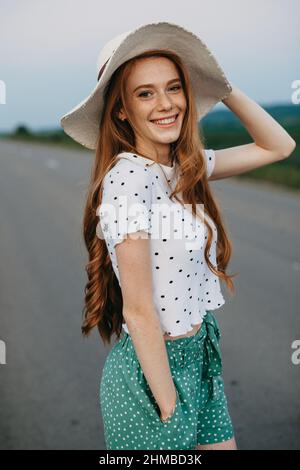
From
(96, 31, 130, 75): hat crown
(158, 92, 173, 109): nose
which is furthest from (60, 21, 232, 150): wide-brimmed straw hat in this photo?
(158, 92, 173, 109): nose

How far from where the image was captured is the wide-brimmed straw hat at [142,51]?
174cm

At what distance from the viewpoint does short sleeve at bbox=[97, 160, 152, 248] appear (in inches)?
64.6

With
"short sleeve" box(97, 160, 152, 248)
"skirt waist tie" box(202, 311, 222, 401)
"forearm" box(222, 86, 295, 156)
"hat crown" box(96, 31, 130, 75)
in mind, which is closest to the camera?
"short sleeve" box(97, 160, 152, 248)

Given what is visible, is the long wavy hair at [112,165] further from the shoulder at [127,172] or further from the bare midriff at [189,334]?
the bare midriff at [189,334]

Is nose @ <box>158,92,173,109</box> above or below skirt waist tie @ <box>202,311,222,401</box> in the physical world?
above

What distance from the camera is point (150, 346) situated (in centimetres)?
169

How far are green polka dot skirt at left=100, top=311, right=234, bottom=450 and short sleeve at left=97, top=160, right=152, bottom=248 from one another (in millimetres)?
364

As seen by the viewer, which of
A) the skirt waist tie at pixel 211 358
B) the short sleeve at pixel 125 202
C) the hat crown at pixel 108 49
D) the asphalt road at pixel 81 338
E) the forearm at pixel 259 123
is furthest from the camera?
the asphalt road at pixel 81 338

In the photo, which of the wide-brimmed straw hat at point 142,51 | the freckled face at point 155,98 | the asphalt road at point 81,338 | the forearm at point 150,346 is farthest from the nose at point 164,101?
the forearm at point 150,346

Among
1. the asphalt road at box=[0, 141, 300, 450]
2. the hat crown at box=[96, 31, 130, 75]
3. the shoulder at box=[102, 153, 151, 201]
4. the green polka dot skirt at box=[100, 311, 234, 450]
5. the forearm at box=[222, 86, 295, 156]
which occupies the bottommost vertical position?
the asphalt road at box=[0, 141, 300, 450]

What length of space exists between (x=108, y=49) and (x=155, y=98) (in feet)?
0.64

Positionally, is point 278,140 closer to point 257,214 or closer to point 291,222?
point 291,222

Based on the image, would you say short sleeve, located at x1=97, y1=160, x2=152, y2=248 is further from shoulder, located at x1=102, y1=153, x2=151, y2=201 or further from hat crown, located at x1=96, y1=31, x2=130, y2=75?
hat crown, located at x1=96, y1=31, x2=130, y2=75
